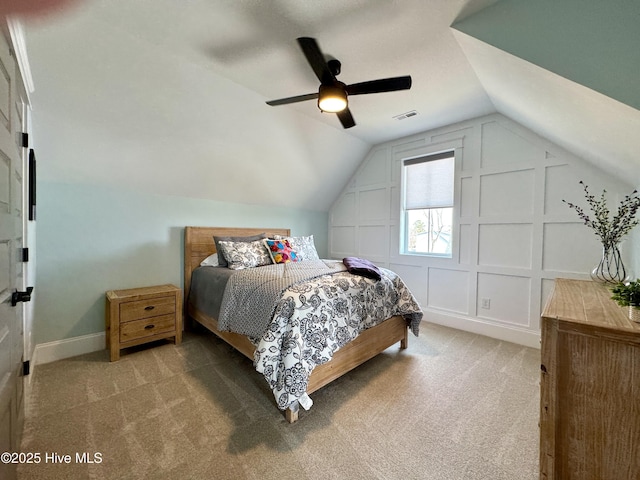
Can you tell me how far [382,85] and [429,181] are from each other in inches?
79.1

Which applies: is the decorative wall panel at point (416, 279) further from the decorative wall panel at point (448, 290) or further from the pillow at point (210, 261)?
the pillow at point (210, 261)

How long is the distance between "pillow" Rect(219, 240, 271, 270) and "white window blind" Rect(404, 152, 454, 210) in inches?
84.5

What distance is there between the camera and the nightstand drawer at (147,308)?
2314mm

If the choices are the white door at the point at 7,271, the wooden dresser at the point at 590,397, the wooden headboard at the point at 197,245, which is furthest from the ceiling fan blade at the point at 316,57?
the wooden headboard at the point at 197,245

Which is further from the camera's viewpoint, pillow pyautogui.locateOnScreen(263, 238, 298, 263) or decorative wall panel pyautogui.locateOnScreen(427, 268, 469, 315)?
decorative wall panel pyautogui.locateOnScreen(427, 268, 469, 315)

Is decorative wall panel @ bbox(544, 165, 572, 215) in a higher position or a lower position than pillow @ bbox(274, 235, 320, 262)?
higher

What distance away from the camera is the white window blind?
3.29 meters

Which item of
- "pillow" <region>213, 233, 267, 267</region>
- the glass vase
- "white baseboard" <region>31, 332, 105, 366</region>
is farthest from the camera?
"pillow" <region>213, 233, 267, 267</region>

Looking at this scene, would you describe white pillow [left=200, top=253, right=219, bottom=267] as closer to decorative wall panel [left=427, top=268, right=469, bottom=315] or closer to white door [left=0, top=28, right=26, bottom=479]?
white door [left=0, top=28, right=26, bottom=479]

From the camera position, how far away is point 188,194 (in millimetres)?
3068

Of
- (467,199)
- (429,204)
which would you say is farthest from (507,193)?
(429,204)

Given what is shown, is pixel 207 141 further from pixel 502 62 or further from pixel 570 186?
pixel 570 186

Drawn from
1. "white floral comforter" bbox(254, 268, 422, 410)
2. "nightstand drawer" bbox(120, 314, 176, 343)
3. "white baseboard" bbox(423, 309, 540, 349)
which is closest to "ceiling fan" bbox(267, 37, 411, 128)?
"white floral comforter" bbox(254, 268, 422, 410)

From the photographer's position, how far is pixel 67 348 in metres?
2.34
